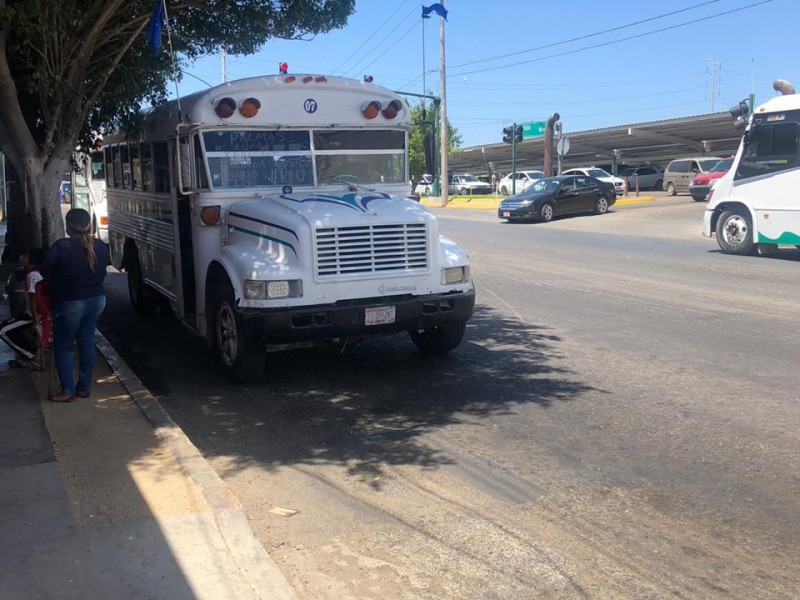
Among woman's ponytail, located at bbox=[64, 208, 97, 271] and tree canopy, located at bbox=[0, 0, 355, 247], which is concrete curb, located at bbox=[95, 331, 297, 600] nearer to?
woman's ponytail, located at bbox=[64, 208, 97, 271]

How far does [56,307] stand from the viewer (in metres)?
6.59

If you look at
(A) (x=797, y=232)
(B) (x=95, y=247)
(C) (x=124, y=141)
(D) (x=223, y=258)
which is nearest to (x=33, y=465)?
(B) (x=95, y=247)

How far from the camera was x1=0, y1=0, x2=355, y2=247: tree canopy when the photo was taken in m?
8.91

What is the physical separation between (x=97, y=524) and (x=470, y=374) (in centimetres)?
406

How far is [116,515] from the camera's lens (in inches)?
180

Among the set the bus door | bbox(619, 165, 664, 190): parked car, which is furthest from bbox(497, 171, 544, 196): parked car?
the bus door

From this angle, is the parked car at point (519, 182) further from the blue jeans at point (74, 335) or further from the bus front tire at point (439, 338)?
the blue jeans at point (74, 335)

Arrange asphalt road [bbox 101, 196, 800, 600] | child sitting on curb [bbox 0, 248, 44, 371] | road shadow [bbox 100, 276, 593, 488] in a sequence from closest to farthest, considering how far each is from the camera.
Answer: asphalt road [bbox 101, 196, 800, 600] < road shadow [bbox 100, 276, 593, 488] < child sitting on curb [bbox 0, 248, 44, 371]

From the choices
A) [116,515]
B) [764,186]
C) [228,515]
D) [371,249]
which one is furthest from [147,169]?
[764,186]

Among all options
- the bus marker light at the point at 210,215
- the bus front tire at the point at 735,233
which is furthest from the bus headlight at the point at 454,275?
the bus front tire at the point at 735,233

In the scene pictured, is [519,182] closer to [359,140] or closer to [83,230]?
[359,140]

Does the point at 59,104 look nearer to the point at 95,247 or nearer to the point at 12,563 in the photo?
the point at 95,247

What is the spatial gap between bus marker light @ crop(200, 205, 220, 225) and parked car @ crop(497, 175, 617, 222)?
2121cm

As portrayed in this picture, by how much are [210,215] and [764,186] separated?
12.8 m
